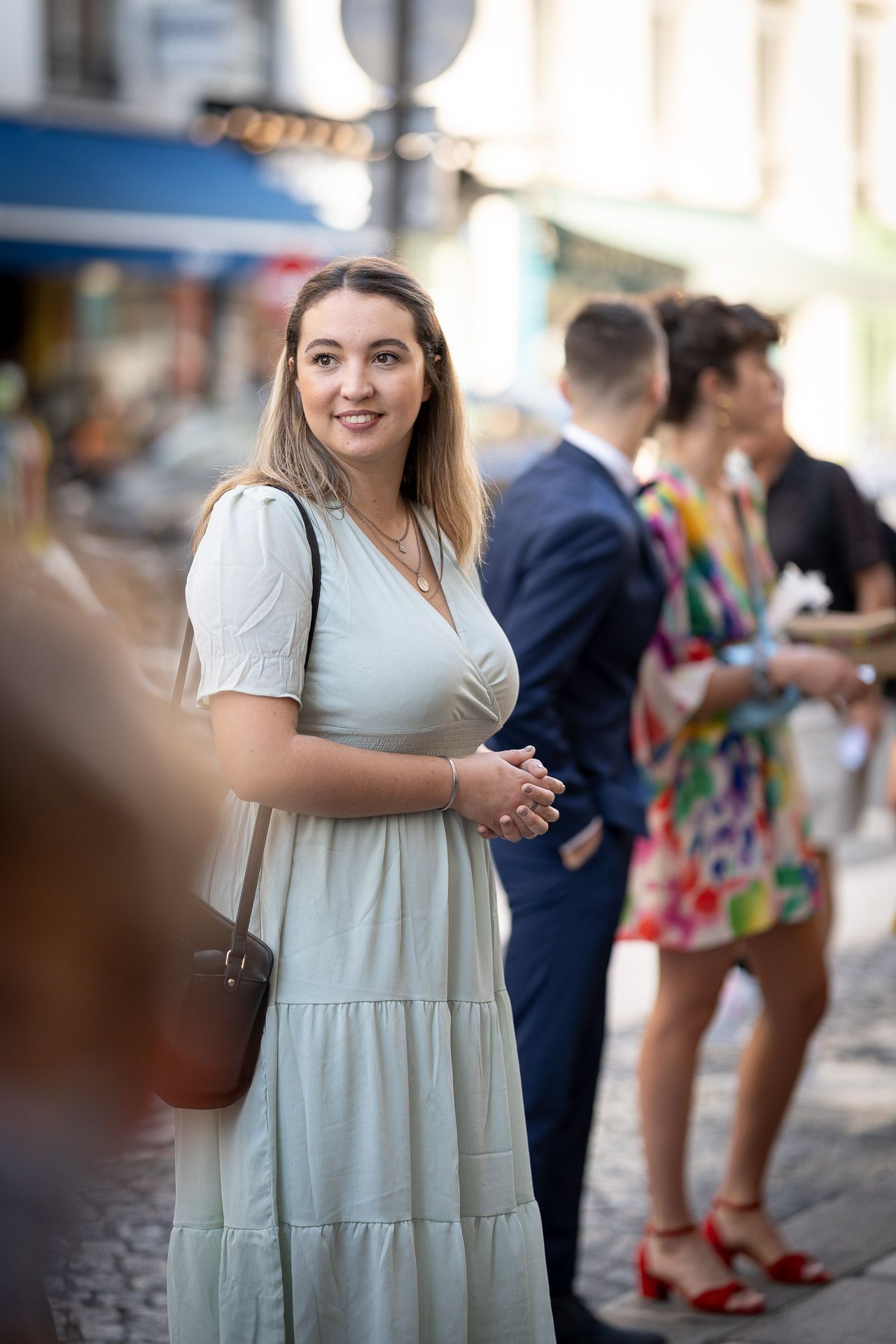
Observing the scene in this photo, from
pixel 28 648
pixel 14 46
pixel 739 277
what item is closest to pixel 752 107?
pixel 739 277

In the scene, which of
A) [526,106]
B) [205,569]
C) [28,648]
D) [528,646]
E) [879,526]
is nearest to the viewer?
[28,648]

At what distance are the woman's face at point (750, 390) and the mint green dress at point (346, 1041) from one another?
6.01 ft

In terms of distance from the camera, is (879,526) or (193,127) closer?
(879,526)

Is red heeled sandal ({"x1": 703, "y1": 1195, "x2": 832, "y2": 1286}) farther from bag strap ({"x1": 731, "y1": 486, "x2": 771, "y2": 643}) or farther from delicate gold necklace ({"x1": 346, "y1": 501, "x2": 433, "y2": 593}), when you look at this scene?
delicate gold necklace ({"x1": 346, "y1": 501, "x2": 433, "y2": 593})

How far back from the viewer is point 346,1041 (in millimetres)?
2545

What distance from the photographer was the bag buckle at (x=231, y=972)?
2.46 m

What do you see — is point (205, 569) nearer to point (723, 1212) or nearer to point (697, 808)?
point (697, 808)

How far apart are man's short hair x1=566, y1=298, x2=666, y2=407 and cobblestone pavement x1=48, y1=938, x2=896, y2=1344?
5.82 ft

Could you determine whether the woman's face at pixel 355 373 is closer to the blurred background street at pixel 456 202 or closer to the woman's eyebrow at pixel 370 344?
the woman's eyebrow at pixel 370 344

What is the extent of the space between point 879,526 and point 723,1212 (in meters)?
2.51

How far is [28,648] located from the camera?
1.92 meters

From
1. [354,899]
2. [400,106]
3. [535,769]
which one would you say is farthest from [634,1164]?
[400,106]

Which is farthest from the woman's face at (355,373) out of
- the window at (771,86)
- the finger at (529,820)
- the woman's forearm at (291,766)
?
the window at (771,86)

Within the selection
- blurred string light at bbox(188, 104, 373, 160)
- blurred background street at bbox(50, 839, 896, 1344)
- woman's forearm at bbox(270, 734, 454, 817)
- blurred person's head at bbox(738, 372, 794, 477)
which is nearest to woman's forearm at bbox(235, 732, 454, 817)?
woman's forearm at bbox(270, 734, 454, 817)
